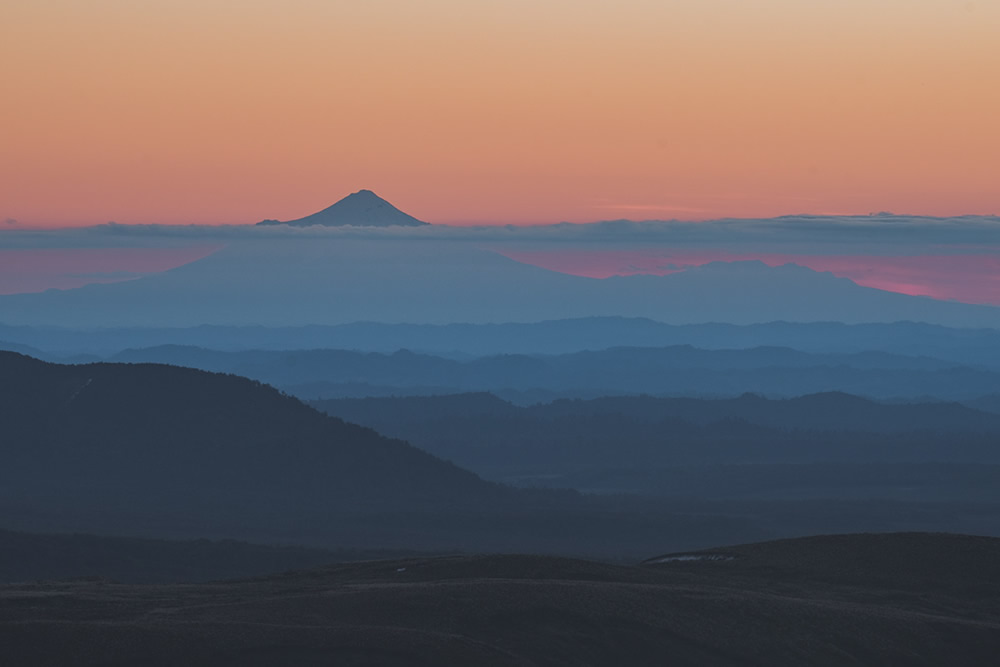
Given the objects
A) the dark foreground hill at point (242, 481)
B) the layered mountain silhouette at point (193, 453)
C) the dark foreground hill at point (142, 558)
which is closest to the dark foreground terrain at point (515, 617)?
the dark foreground hill at point (142, 558)

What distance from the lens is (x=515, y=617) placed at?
37938 millimetres

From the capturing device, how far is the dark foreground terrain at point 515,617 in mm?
34000

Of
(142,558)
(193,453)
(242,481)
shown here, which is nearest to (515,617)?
(142,558)

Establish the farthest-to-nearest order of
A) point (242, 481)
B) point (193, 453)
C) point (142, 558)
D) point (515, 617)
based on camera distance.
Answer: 1. point (193, 453)
2. point (242, 481)
3. point (142, 558)
4. point (515, 617)

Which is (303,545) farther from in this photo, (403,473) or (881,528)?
(881,528)

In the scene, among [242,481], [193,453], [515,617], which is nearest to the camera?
[515,617]

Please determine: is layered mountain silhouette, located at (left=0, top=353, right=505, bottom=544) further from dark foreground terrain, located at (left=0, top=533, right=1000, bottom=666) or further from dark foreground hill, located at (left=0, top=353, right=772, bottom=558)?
dark foreground terrain, located at (left=0, top=533, right=1000, bottom=666)

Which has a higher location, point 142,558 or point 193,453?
point 142,558

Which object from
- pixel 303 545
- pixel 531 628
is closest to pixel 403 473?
pixel 303 545

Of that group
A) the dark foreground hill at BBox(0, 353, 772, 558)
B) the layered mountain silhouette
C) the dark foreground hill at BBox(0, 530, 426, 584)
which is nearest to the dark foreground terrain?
the dark foreground hill at BBox(0, 530, 426, 584)

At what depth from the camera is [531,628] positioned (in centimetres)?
3734

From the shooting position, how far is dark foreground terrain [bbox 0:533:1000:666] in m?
34.0

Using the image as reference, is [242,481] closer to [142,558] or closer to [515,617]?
[142,558]

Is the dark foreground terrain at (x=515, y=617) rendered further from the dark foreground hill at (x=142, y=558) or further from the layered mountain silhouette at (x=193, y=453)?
the layered mountain silhouette at (x=193, y=453)
